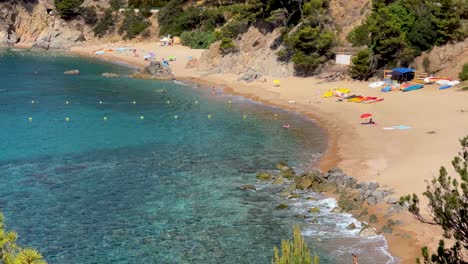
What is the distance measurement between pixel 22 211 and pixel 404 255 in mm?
18616

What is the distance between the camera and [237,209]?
2930 centimetres

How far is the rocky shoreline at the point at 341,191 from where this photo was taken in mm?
27281

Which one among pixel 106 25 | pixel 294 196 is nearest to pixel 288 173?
pixel 294 196

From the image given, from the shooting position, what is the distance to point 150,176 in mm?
34812

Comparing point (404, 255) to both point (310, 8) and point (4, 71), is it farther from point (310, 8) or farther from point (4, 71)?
point (4, 71)

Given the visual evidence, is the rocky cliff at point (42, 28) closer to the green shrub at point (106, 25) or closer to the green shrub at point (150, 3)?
the green shrub at point (106, 25)

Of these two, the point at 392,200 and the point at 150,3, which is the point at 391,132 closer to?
the point at 392,200

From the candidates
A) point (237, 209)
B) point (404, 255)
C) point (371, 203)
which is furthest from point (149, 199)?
point (404, 255)

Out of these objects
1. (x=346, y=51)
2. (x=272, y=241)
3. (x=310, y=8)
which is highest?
(x=310, y=8)

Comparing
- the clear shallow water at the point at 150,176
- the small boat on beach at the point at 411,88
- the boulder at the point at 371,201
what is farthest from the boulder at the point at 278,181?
the small boat on beach at the point at 411,88

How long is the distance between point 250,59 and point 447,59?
2555 cm

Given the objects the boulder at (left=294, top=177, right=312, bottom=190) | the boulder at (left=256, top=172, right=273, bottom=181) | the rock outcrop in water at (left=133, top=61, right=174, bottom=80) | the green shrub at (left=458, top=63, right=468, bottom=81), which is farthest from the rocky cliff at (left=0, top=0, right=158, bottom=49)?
the boulder at (left=294, top=177, right=312, bottom=190)

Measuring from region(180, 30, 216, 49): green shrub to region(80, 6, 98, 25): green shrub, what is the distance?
28765 mm

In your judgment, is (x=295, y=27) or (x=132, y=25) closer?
(x=295, y=27)
